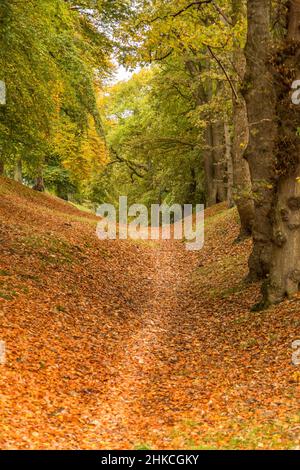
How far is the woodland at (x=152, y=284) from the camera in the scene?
6781mm

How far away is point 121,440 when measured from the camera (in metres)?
6.27

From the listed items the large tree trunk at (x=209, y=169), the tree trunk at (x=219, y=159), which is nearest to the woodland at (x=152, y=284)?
the tree trunk at (x=219, y=159)

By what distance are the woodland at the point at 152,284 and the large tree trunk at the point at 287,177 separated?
3 cm

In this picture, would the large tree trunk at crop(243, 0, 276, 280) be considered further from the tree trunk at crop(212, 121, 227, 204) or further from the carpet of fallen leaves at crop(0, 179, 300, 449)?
the tree trunk at crop(212, 121, 227, 204)

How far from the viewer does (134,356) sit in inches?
374

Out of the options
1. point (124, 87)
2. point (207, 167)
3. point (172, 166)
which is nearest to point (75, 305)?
point (207, 167)

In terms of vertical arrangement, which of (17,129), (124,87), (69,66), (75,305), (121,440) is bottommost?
(121,440)

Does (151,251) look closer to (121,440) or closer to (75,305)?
(75,305)

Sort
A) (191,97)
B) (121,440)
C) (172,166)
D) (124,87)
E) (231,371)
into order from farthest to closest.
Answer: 1. (124,87)
2. (172,166)
3. (191,97)
4. (231,371)
5. (121,440)

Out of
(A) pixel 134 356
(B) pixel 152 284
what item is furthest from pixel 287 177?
(B) pixel 152 284

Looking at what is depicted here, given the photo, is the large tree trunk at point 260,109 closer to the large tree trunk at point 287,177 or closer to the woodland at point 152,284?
the woodland at point 152,284

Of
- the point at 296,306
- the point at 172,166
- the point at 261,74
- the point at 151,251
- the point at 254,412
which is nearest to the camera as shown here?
the point at 254,412

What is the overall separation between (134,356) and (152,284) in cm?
621

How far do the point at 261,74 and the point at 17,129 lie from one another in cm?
698
